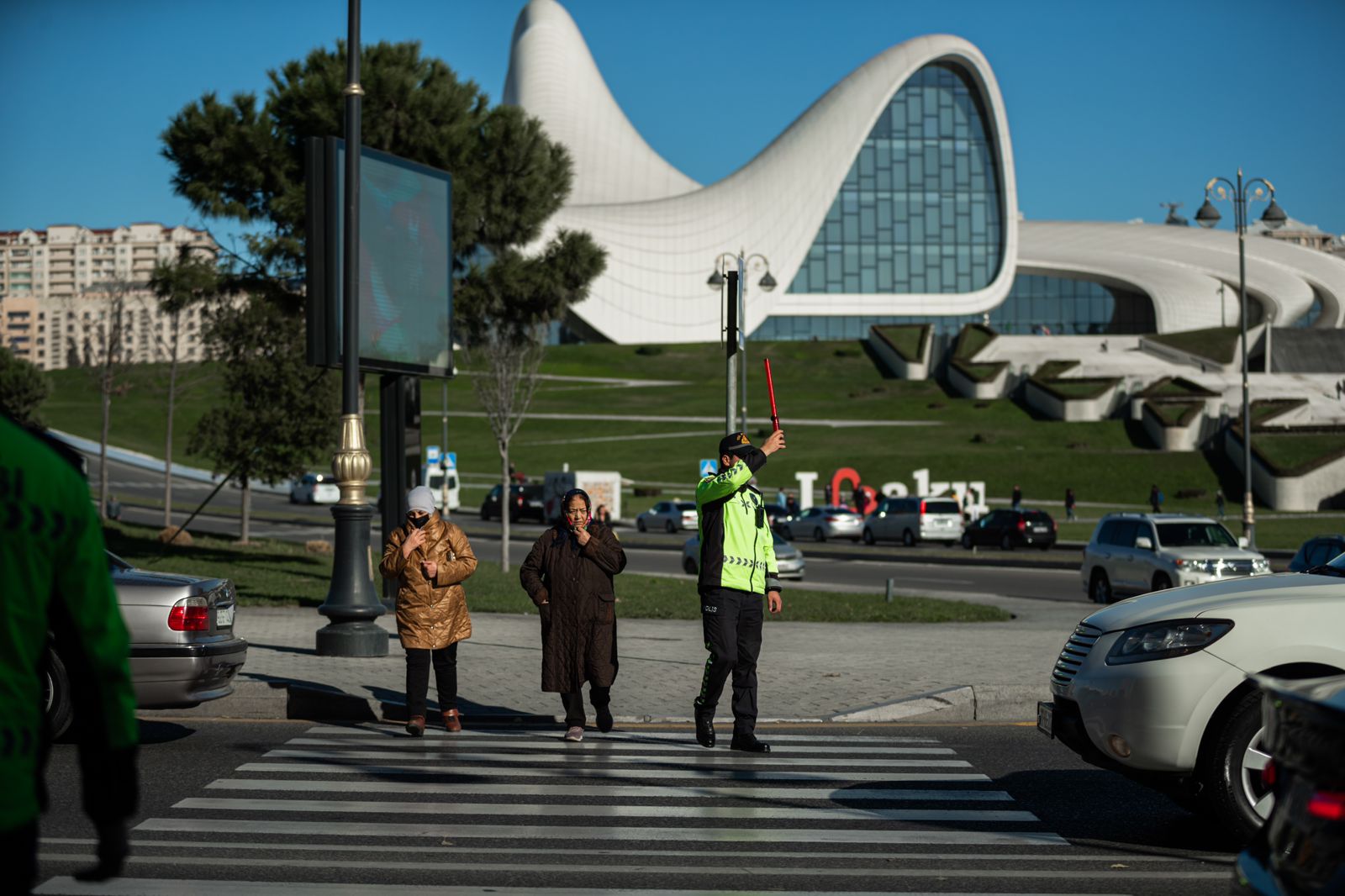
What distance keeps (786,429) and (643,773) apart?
7000 centimetres

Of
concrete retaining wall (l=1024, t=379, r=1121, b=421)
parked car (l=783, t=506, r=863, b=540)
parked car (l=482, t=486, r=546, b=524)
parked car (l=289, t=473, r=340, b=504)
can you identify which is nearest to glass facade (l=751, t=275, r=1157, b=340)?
concrete retaining wall (l=1024, t=379, r=1121, b=421)

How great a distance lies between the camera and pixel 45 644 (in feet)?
9.77

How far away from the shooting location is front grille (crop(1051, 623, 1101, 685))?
23.7 ft

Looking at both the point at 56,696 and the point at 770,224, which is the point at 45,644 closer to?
the point at 56,696

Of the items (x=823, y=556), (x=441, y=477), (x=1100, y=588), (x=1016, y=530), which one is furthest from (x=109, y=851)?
(x=441, y=477)

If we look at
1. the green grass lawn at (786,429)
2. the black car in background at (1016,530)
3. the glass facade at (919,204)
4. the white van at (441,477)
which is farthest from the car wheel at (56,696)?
the glass facade at (919,204)

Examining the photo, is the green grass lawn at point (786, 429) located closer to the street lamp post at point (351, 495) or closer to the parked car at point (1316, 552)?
the street lamp post at point (351, 495)

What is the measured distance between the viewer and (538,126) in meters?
26.8

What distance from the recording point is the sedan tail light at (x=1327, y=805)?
336 centimetres

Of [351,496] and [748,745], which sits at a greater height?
[351,496]

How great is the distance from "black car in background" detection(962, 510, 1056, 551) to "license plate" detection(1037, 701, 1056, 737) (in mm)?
34666

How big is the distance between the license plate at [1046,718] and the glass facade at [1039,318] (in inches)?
4478

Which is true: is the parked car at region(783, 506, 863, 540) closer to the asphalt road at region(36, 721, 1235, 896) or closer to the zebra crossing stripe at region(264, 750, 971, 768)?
the asphalt road at region(36, 721, 1235, 896)

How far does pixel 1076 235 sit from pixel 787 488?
7599cm
